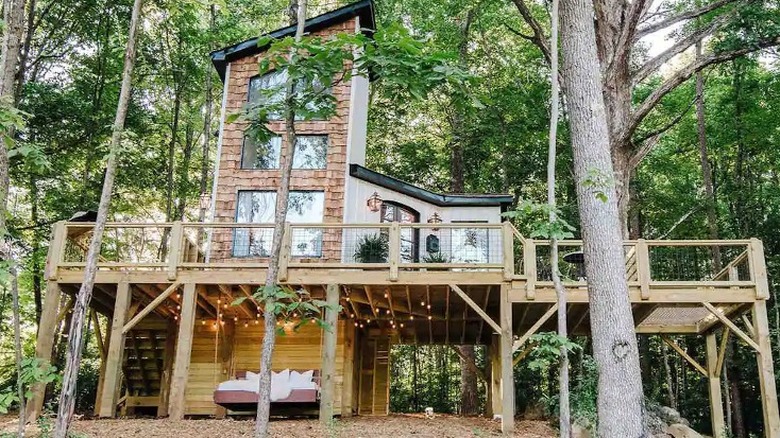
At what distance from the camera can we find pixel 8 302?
19953 mm

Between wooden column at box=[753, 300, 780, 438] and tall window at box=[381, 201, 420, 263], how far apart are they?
599 cm

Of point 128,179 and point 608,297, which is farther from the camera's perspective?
point 128,179

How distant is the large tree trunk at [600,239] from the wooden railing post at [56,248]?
816 cm

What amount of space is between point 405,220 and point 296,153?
2606 millimetres

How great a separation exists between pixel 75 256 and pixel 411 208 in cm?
645

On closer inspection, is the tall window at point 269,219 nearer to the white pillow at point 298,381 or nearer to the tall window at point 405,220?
the tall window at point 405,220

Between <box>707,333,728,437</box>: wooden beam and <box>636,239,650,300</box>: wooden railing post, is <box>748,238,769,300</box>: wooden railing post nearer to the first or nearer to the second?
<box>636,239,650,300</box>: wooden railing post

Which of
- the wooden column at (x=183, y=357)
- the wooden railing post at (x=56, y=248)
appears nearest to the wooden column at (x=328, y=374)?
the wooden column at (x=183, y=357)

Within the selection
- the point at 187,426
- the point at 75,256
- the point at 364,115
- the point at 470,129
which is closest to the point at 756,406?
the point at 470,129

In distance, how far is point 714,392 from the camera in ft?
38.9

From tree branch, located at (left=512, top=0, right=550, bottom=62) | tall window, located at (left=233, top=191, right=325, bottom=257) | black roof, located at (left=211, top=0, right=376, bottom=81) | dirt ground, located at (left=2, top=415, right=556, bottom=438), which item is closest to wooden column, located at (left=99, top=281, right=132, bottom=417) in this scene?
dirt ground, located at (left=2, top=415, right=556, bottom=438)

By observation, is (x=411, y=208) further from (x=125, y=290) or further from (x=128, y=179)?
(x=128, y=179)

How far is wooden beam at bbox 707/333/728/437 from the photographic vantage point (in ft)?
37.8

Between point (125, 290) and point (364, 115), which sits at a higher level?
point (364, 115)
